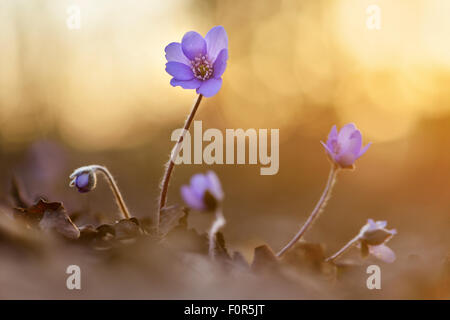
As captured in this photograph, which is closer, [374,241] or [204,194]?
[374,241]

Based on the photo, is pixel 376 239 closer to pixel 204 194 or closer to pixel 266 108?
pixel 204 194

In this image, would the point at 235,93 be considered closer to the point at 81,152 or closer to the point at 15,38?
the point at 81,152

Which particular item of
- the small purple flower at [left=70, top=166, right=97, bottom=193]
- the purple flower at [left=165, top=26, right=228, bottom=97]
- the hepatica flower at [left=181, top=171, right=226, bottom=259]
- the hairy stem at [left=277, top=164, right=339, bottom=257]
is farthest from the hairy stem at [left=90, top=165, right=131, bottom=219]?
the hairy stem at [left=277, top=164, right=339, bottom=257]

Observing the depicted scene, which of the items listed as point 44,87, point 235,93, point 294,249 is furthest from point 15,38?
point 294,249

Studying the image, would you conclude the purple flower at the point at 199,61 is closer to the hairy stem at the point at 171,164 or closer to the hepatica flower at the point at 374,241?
the hairy stem at the point at 171,164

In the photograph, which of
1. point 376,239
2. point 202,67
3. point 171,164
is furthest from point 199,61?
point 376,239

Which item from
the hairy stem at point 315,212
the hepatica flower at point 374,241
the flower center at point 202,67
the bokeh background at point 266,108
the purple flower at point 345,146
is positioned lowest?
the hepatica flower at point 374,241

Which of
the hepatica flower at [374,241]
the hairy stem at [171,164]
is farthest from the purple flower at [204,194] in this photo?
the hepatica flower at [374,241]
